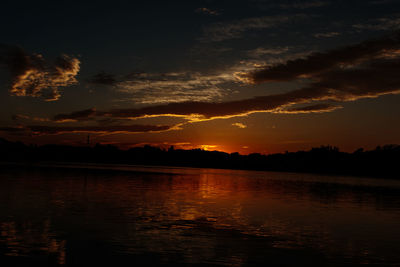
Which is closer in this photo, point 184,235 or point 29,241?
point 29,241

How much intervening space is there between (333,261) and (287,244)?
4147mm

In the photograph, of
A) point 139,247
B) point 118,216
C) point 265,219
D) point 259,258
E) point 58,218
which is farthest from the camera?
point 265,219

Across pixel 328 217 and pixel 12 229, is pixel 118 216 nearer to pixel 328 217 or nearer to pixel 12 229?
pixel 12 229

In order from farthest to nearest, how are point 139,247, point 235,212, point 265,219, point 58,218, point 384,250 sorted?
point 235,212 < point 265,219 < point 58,218 < point 384,250 < point 139,247

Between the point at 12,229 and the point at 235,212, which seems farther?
the point at 235,212

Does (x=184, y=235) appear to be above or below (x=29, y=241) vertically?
above

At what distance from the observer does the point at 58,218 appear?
32781 millimetres

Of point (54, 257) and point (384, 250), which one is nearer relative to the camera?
point (54, 257)

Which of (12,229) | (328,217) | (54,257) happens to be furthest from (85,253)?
(328,217)

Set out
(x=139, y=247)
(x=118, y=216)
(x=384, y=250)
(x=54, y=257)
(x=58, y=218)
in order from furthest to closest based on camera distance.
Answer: (x=118, y=216)
(x=58, y=218)
(x=384, y=250)
(x=139, y=247)
(x=54, y=257)

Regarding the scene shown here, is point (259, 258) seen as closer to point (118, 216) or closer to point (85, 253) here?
point (85, 253)

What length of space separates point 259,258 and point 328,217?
22349mm

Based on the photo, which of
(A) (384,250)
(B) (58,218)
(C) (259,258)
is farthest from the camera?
(B) (58,218)

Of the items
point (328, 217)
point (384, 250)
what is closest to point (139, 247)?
point (384, 250)
